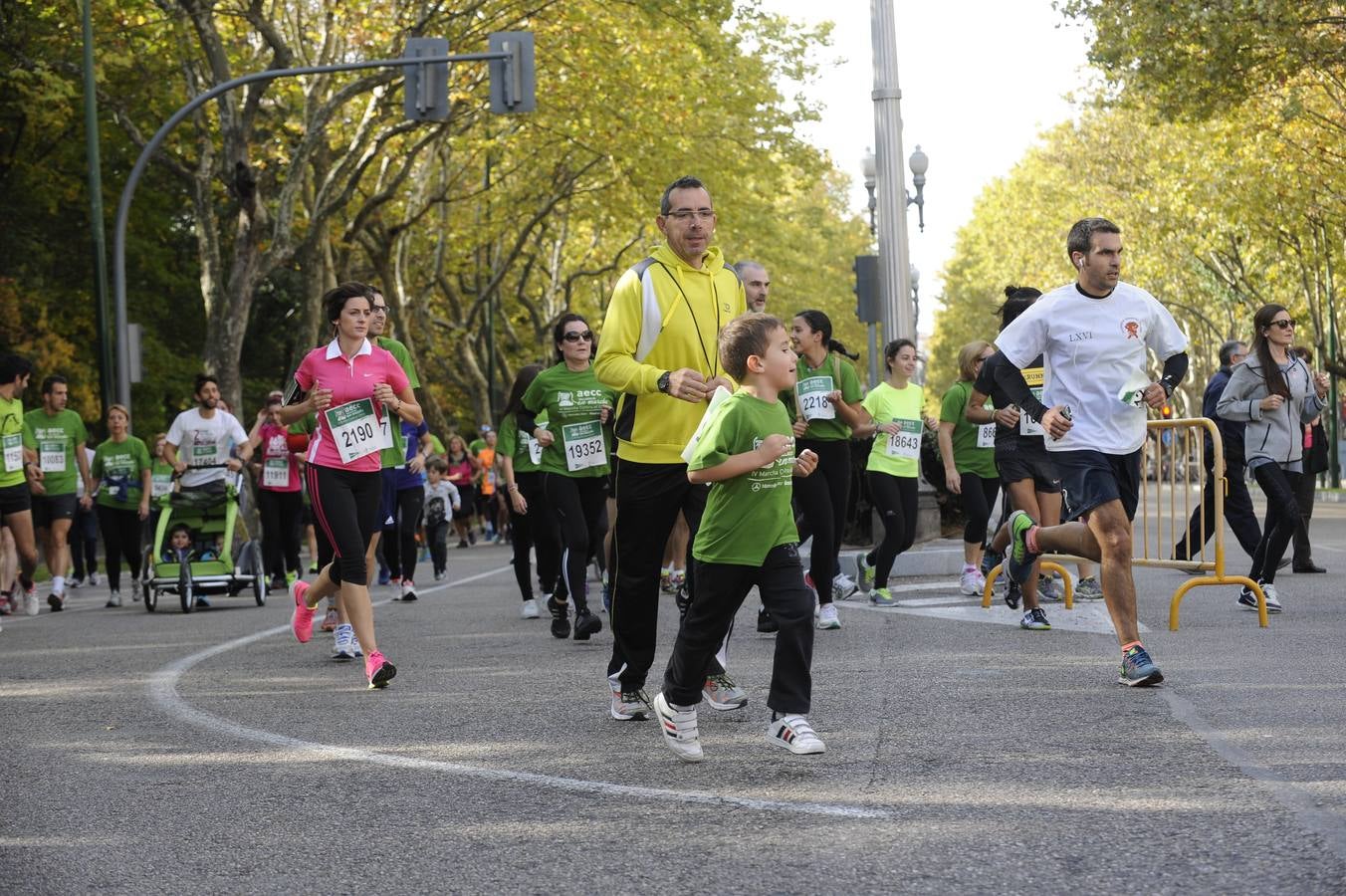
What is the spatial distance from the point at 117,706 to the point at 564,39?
2140 cm

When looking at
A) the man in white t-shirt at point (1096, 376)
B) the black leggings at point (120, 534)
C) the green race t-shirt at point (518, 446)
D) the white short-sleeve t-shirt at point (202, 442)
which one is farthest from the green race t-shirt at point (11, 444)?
the man in white t-shirt at point (1096, 376)

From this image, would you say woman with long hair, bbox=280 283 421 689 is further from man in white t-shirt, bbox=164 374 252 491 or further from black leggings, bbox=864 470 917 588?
man in white t-shirt, bbox=164 374 252 491

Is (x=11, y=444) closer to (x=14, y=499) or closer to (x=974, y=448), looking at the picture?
(x=14, y=499)

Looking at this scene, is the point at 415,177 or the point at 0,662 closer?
the point at 0,662

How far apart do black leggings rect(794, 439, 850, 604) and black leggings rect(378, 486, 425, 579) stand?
4.61 m

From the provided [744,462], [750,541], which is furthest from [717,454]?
[750,541]

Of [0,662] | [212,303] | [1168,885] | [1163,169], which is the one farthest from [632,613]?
[1163,169]

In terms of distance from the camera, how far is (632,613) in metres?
7.11

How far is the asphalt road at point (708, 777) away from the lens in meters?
4.80

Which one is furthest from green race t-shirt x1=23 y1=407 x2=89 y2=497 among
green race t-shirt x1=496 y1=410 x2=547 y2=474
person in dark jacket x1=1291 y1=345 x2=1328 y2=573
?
person in dark jacket x1=1291 y1=345 x2=1328 y2=573

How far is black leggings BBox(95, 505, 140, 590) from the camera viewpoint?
687 inches

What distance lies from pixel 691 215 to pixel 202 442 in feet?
31.7

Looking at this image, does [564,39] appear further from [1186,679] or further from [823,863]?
[823,863]

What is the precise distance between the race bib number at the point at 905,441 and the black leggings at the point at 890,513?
0.16m
